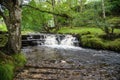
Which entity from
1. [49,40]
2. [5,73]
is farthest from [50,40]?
[5,73]

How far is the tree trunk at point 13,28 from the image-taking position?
8.56 metres

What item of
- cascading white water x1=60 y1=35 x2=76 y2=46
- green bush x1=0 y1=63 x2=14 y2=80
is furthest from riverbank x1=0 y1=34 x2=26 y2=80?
cascading white water x1=60 y1=35 x2=76 y2=46

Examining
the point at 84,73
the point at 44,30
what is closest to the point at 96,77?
the point at 84,73

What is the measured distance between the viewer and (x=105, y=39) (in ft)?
62.0

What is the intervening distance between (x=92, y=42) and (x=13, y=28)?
11004mm

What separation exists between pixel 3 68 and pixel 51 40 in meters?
15.5

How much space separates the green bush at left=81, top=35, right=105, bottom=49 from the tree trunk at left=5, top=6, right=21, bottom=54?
33.4ft

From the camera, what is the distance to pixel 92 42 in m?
18.5

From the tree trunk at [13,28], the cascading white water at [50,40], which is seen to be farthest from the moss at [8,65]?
the cascading white water at [50,40]

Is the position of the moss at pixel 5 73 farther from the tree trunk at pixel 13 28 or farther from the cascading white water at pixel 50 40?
the cascading white water at pixel 50 40

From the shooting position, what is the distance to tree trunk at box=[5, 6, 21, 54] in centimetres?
856

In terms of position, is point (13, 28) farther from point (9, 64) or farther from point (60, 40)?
point (60, 40)

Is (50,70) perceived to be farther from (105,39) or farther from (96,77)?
(105,39)

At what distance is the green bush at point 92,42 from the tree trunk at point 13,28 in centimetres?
1019
